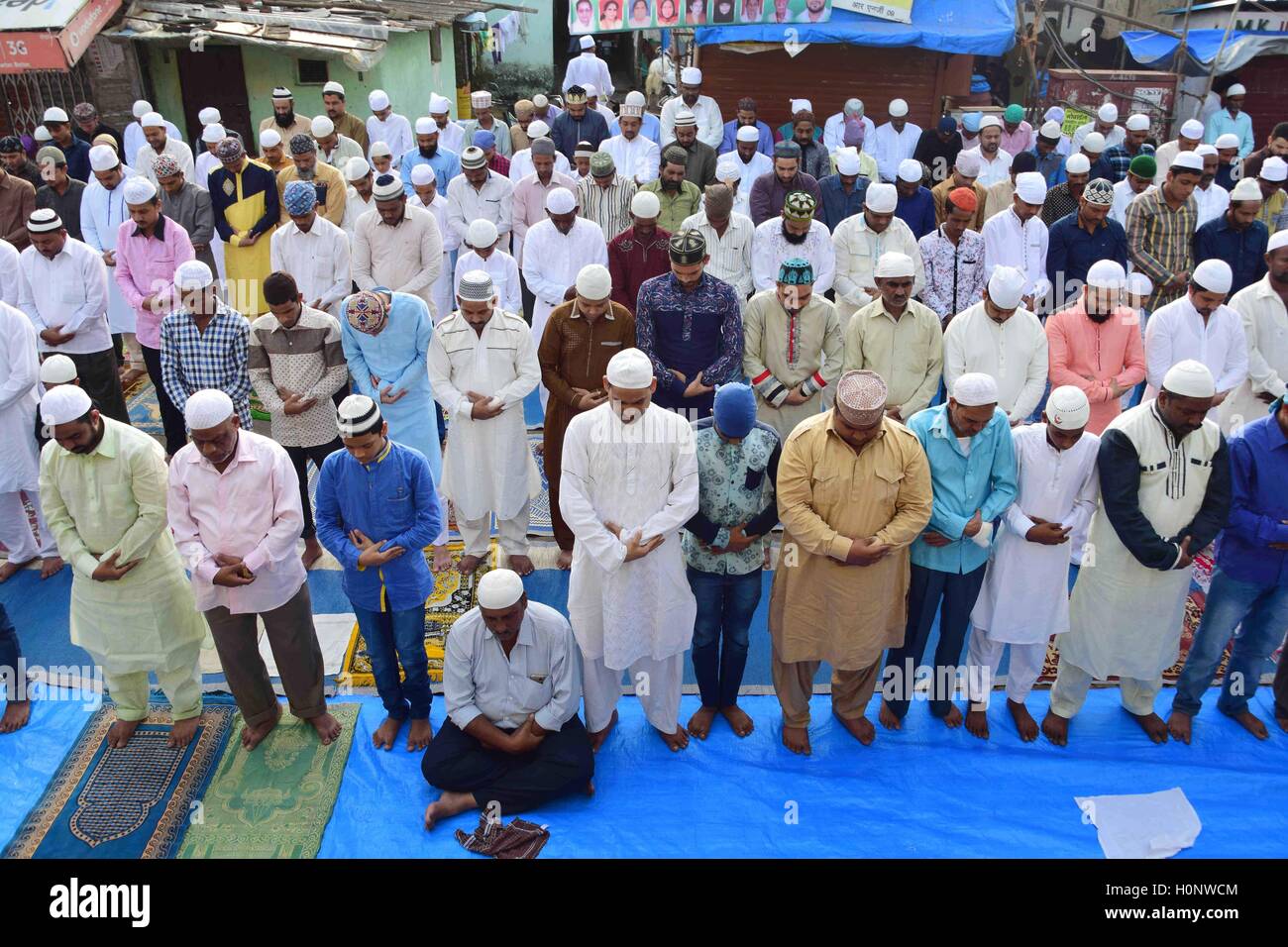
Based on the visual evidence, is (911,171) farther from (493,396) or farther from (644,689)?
(644,689)

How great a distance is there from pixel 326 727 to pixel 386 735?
279mm

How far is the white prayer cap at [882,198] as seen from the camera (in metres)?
6.41

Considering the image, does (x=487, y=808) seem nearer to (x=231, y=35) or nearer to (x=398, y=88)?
(x=231, y=35)

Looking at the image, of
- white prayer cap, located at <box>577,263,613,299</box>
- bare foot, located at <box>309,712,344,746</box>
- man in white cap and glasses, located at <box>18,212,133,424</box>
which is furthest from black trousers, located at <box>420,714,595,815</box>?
man in white cap and glasses, located at <box>18,212,133,424</box>

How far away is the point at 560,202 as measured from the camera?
6.62 metres

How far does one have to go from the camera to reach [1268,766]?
166 inches

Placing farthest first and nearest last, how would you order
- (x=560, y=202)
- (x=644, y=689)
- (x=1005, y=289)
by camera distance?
1. (x=560, y=202)
2. (x=1005, y=289)
3. (x=644, y=689)

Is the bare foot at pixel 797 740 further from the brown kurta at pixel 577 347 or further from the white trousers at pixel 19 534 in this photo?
the white trousers at pixel 19 534

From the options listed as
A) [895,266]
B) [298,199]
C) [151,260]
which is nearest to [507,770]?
[895,266]

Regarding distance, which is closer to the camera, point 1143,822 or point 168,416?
point 1143,822

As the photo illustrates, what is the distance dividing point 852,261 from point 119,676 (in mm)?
4862

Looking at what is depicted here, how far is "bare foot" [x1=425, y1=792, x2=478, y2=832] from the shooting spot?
3.83 metres

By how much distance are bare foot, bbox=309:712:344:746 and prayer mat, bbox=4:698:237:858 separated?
0.39 m

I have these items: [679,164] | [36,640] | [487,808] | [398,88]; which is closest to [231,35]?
[398,88]
